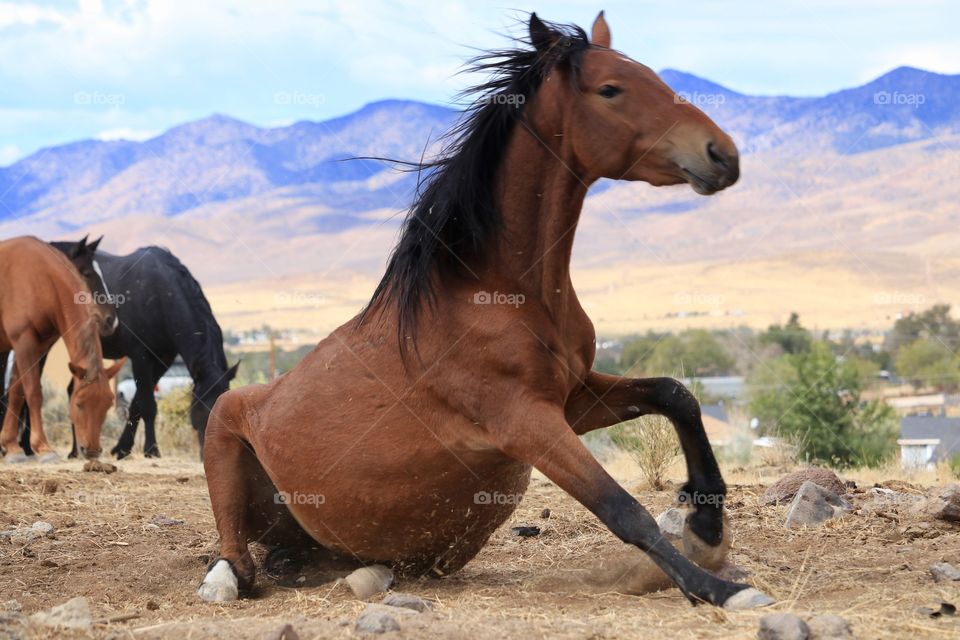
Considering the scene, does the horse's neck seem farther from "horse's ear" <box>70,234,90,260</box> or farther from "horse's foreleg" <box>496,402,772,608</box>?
"horse's ear" <box>70,234,90,260</box>

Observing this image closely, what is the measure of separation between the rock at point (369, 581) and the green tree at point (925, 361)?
54.5 metres

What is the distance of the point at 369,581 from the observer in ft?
18.3

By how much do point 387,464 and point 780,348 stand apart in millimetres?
54425

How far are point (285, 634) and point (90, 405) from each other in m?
9.97

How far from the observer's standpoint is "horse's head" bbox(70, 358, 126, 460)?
1314cm

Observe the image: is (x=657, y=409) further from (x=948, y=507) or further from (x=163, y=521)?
(x=163, y=521)

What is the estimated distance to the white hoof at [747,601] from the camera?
4.38 metres

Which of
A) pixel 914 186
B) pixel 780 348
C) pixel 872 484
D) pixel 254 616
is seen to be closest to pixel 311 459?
pixel 254 616

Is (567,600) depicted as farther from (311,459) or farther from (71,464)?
(71,464)

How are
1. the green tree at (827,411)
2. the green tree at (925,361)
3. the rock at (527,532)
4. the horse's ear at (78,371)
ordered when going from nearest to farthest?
1. the rock at (527,532)
2. the horse's ear at (78,371)
3. the green tree at (827,411)
4. the green tree at (925,361)

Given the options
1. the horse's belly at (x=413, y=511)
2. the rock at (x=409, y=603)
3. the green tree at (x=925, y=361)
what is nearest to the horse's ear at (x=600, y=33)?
the horse's belly at (x=413, y=511)

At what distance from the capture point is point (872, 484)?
357 inches

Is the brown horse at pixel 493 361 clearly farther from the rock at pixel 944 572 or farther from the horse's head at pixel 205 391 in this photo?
the horse's head at pixel 205 391

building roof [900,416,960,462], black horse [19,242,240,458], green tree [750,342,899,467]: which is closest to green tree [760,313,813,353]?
green tree [750,342,899,467]
